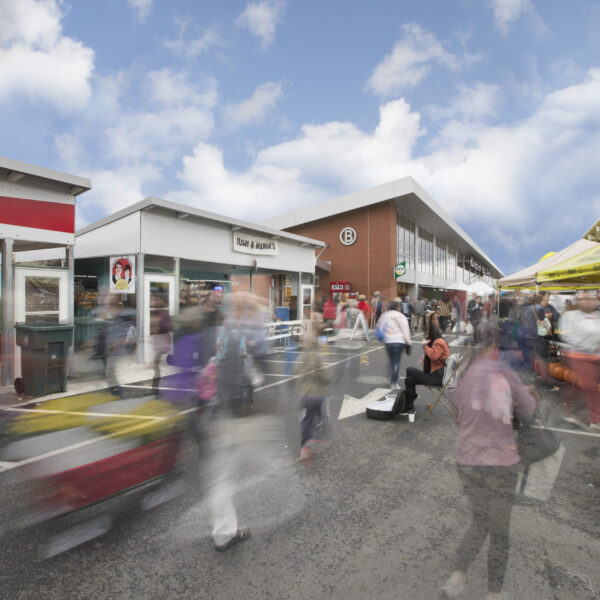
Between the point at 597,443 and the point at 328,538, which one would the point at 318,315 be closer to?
the point at 328,538

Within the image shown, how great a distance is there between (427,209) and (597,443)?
2368cm

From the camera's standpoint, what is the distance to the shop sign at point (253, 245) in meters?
14.1

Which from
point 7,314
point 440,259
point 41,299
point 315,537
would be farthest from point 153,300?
point 440,259

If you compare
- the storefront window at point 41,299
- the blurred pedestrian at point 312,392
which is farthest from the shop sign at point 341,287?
the blurred pedestrian at point 312,392

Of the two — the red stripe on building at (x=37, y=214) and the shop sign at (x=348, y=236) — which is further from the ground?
the shop sign at (x=348, y=236)

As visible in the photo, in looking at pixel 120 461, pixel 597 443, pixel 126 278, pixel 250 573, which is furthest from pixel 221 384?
pixel 126 278

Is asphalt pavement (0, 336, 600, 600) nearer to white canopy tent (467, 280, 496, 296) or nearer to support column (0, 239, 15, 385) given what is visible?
support column (0, 239, 15, 385)

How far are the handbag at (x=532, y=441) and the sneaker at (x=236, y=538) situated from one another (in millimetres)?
3163

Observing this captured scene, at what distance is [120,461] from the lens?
400cm

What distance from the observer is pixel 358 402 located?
690 centimetres

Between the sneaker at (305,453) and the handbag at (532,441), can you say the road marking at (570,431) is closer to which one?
the handbag at (532,441)

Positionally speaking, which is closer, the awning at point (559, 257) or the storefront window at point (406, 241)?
the awning at point (559, 257)

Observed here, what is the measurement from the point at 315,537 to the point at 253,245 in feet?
41.6

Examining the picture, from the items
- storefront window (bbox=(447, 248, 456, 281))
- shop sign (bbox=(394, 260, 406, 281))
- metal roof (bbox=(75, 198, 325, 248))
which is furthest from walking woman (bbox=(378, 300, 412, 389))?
storefront window (bbox=(447, 248, 456, 281))
